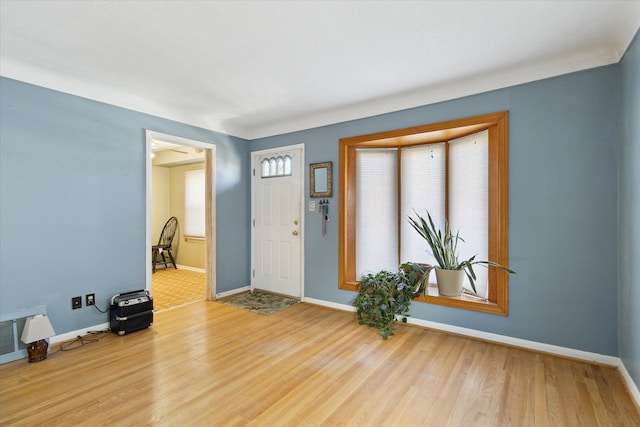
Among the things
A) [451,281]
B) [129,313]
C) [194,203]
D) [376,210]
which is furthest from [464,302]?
[194,203]

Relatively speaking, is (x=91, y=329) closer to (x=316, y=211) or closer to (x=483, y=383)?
(x=316, y=211)

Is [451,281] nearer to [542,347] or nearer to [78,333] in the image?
[542,347]

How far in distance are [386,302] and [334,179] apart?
5.26ft

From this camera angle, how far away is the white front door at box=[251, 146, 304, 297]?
412 cm

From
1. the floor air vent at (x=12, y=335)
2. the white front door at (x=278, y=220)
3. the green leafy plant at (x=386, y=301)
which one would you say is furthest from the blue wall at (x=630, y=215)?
the floor air vent at (x=12, y=335)

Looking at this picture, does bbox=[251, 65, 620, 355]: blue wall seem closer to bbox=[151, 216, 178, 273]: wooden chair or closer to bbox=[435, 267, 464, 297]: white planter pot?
bbox=[435, 267, 464, 297]: white planter pot

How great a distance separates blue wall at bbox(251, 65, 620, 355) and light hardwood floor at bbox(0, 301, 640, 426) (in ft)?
0.97

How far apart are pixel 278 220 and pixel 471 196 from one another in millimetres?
2540

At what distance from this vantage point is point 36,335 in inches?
93.8

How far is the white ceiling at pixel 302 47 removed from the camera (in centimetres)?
181

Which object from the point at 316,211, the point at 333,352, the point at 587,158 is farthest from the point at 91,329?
the point at 587,158

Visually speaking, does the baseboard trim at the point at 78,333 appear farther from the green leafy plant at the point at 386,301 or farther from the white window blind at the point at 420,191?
the white window blind at the point at 420,191

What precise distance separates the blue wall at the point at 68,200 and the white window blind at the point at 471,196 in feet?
11.1

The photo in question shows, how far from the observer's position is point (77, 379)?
2137mm
